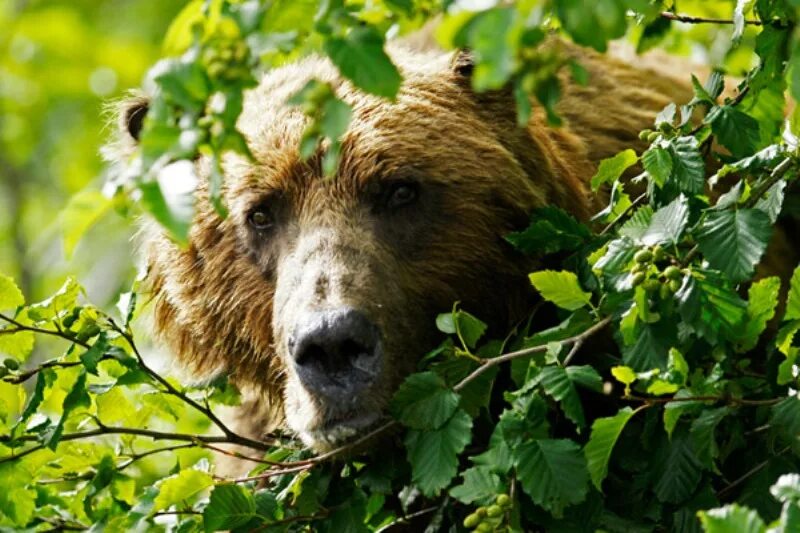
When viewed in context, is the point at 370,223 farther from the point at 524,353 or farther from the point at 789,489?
the point at 789,489

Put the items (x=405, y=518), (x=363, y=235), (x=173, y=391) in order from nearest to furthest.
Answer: (x=405, y=518)
(x=173, y=391)
(x=363, y=235)

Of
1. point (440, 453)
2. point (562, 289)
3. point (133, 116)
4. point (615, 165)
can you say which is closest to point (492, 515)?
point (440, 453)

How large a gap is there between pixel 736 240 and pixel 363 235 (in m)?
1.73

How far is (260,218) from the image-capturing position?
6.03 metres

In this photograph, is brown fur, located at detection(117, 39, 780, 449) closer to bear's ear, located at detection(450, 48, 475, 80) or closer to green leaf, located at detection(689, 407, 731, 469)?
bear's ear, located at detection(450, 48, 475, 80)

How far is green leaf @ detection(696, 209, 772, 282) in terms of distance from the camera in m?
4.26

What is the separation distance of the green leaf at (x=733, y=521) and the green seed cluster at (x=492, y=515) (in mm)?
1048

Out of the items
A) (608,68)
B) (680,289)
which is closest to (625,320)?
(680,289)

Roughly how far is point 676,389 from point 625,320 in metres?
0.26

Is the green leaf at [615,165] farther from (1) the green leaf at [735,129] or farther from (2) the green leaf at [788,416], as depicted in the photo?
(2) the green leaf at [788,416]

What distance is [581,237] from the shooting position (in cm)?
508

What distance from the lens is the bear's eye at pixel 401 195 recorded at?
5.89 metres

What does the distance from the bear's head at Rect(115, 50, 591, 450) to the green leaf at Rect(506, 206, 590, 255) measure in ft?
1.92

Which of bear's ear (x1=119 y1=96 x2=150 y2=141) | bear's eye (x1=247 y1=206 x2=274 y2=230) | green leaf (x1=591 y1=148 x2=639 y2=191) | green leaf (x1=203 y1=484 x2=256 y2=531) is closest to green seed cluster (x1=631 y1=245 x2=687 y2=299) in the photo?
green leaf (x1=591 y1=148 x2=639 y2=191)
